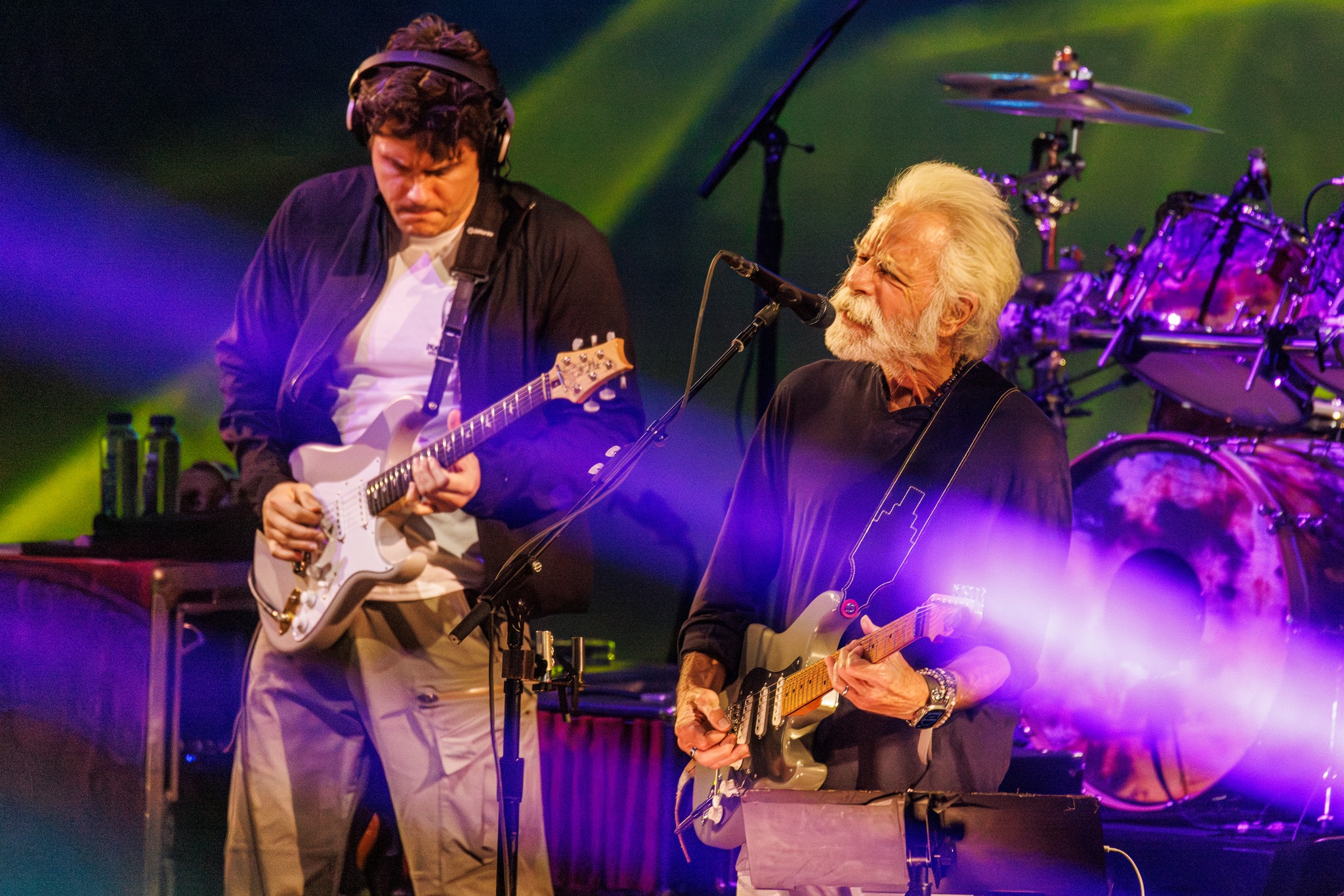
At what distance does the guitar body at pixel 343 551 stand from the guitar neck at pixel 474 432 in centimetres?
6

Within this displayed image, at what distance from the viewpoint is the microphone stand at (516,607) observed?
253 centimetres

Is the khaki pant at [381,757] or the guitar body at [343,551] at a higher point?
the guitar body at [343,551]

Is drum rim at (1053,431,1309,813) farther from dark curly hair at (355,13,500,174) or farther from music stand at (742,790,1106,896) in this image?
dark curly hair at (355,13,500,174)

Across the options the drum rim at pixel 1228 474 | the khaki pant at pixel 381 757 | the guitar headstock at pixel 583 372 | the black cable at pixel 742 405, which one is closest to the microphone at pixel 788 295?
the guitar headstock at pixel 583 372

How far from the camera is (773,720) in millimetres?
2553

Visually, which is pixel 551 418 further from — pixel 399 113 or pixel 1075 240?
pixel 1075 240

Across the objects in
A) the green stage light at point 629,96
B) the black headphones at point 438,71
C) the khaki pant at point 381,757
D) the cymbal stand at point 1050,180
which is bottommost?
the khaki pant at point 381,757

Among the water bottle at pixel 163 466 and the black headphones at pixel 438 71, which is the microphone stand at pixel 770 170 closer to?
the black headphones at pixel 438 71

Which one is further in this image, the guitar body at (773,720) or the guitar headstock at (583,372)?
the guitar headstock at (583,372)

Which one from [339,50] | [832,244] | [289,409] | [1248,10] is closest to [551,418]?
[289,409]

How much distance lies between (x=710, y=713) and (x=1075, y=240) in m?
4.43

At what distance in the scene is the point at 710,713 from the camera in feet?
8.58

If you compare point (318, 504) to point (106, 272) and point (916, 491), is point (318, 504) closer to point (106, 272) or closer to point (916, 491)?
point (916, 491)

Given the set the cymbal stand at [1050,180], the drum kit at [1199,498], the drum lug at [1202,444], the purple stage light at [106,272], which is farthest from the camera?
the cymbal stand at [1050,180]
